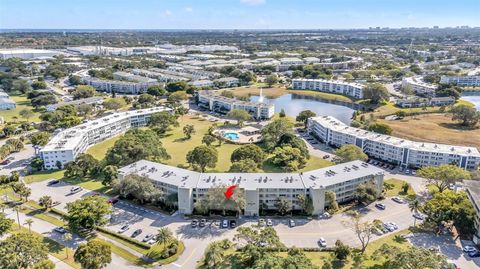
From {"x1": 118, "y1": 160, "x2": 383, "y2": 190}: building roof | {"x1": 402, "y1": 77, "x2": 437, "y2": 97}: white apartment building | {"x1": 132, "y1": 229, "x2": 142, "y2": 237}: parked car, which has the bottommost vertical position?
{"x1": 132, "y1": 229, "x2": 142, "y2": 237}: parked car

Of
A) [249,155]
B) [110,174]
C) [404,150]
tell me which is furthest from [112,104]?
[404,150]

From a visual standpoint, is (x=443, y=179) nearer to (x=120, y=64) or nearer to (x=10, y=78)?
(x=10, y=78)

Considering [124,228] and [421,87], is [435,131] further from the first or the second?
[124,228]

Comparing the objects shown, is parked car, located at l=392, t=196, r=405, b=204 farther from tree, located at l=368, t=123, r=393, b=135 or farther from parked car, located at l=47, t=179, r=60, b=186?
parked car, located at l=47, t=179, r=60, b=186

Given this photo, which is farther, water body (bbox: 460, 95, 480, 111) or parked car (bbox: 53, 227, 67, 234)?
water body (bbox: 460, 95, 480, 111)

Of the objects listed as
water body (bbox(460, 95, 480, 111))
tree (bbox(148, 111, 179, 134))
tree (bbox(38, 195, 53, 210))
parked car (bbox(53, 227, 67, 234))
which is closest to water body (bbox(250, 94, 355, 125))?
tree (bbox(148, 111, 179, 134))

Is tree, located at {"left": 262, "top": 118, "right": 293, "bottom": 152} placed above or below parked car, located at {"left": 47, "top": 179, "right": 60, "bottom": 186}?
above

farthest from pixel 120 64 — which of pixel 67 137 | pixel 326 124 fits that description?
pixel 326 124
